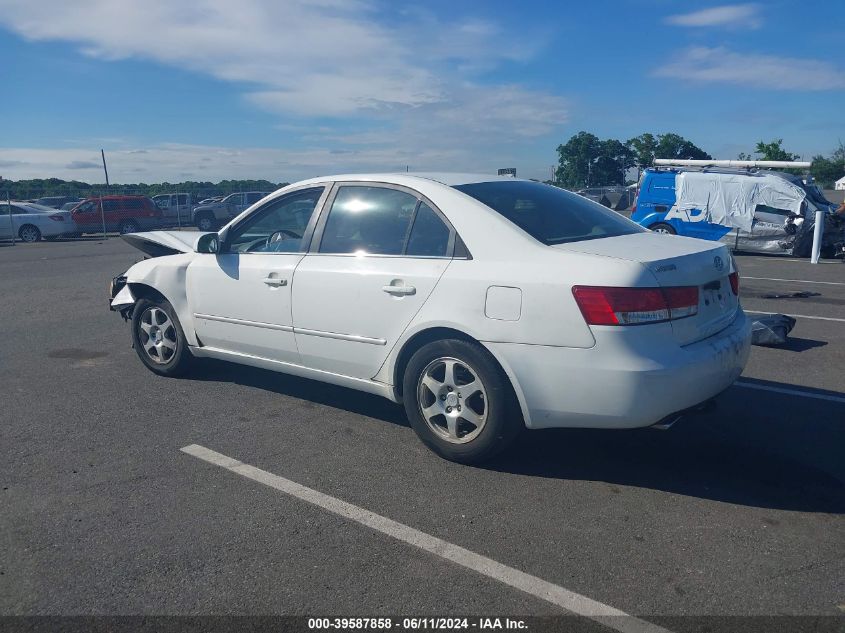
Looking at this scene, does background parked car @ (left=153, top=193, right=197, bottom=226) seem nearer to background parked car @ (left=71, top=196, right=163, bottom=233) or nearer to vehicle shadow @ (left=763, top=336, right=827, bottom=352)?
background parked car @ (left=71, top=196, right=163, bottom=233)

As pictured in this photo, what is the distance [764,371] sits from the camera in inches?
250

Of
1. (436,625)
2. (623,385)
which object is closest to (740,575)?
(623,385)

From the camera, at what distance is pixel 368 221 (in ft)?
15.8

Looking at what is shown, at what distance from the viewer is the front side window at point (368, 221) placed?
15.2 feet

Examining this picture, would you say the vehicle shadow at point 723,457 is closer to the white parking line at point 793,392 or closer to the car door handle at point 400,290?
the white parking line at point 793,392

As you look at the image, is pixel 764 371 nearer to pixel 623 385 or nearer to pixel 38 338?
pixel 623 385

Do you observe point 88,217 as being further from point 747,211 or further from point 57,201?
point 747,211

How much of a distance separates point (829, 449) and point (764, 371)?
6.46ft

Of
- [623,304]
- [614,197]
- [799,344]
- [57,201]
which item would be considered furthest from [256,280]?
[57,201]

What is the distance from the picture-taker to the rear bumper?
12.0ft

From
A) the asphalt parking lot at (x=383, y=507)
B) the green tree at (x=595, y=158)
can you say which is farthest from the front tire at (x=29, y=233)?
the green tree at (x=595, y=158)

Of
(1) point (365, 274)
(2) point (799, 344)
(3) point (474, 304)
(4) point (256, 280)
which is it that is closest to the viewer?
(3) point (474, 304)

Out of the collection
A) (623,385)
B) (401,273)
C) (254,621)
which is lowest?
(254,621)

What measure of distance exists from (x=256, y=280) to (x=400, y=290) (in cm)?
135
